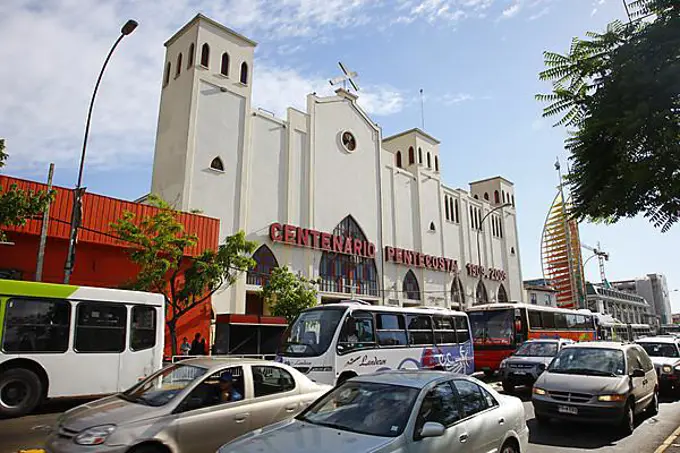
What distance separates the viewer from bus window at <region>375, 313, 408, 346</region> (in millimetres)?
12852

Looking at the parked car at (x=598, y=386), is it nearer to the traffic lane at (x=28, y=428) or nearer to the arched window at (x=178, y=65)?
the traffic lane at (x=28, y=428)

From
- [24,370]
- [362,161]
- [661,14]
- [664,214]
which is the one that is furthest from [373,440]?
[362,161]

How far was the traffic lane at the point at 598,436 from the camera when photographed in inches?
305

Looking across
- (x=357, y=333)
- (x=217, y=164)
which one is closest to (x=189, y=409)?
(x=357, y=333)

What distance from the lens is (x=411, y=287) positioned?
38.6m

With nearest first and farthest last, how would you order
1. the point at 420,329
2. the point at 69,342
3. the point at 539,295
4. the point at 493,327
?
the point at 69,342 → the point at 420,329 → the point at 493,327 → the point at 539,295

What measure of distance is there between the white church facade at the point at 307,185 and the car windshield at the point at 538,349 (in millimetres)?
14489

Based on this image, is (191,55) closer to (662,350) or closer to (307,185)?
(307,185)

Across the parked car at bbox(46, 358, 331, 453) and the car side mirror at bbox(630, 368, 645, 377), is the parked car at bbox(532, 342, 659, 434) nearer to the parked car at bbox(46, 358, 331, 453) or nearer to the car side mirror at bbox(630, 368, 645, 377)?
the car side mirror at bbox(630, 368, 645, 377)

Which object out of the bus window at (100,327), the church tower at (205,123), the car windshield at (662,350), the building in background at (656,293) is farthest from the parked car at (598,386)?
the building in background at (656,293)

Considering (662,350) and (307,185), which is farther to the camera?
(307,185)

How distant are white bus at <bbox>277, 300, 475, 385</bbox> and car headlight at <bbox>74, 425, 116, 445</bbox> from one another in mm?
6083

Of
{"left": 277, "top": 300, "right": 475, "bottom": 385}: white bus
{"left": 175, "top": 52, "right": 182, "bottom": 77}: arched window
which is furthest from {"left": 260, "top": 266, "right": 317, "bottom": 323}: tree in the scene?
{"left": 175, "top": 52, "right": 182, "bottom": 77}: arched window

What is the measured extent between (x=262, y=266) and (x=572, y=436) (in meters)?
21.1
